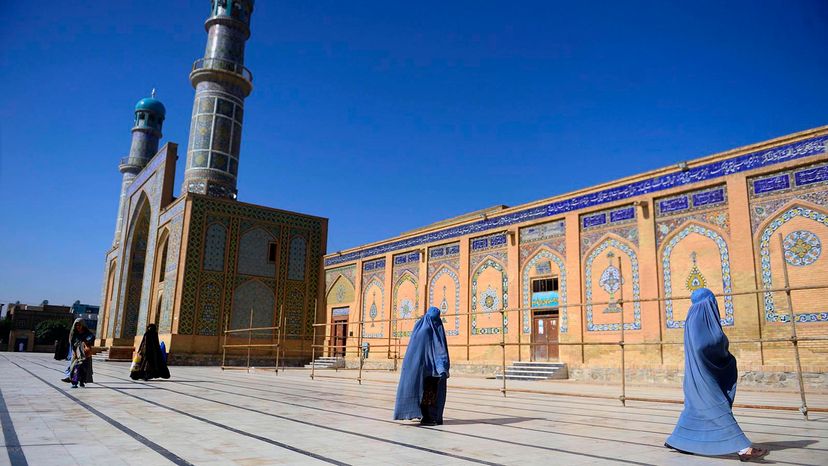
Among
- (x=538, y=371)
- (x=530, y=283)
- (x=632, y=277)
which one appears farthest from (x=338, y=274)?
(x=632, y=277)

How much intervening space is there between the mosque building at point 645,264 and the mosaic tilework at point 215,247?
6.44 meters

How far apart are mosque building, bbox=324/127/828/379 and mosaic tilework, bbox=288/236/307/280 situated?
5.47 m

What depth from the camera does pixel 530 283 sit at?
1349 centimetres

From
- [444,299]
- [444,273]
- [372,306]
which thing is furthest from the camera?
[372,306]

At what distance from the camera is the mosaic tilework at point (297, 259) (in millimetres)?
20656

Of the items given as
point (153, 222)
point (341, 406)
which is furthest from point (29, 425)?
point (153, 222)

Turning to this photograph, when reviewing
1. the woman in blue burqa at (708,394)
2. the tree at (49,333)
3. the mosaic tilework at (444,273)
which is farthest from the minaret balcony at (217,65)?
the tree at (49,333)

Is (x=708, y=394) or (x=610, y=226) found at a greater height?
(x=610, y=226)

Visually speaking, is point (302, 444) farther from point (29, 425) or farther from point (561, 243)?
point (561, 243)

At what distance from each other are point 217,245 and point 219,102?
5783mm

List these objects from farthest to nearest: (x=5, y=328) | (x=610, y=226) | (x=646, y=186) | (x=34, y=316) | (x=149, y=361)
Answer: (x=34, y=316), (x=5, y=328), (x=610, y=226), (x=646, y=186), (x=149, y=361)

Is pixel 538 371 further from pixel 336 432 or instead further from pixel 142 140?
pixel 142 140

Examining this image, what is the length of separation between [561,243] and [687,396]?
950 centimetres

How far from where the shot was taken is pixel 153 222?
2130 cm
